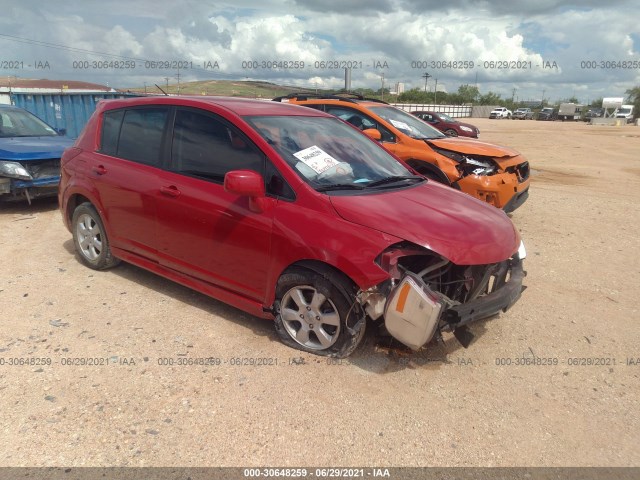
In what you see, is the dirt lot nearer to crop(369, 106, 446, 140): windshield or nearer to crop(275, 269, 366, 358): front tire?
crop(275, 269, 366, 358): front tire

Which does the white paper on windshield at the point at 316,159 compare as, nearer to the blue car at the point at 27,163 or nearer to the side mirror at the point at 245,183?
the side mirror at the point at 245,183

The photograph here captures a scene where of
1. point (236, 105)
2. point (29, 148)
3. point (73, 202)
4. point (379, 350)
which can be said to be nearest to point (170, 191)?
point (236, 105)

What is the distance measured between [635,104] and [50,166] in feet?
268

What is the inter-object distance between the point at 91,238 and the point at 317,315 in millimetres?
2853

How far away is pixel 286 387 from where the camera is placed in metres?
3.09

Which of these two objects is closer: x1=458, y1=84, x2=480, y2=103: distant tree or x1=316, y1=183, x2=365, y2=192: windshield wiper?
x1=316, y1=183, x2=365, y2=192: windshield wiper

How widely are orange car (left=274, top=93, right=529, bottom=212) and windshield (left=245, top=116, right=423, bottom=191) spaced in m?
2.16

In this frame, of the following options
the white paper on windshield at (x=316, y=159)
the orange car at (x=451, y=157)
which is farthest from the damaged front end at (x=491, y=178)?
the white paper on windshield at (x=316, y=159)

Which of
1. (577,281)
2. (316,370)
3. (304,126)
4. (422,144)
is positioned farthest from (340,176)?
(422,144)

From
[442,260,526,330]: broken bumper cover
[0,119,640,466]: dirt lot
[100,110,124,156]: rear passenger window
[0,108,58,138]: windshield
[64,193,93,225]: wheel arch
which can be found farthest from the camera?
[0,108,58,138]: windshield

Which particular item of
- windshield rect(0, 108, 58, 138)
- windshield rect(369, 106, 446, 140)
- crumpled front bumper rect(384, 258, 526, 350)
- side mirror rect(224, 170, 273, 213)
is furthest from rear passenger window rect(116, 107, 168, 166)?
windshield rect(0, 108, 58, 138)

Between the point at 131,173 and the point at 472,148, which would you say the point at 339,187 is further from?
the point at 472,148

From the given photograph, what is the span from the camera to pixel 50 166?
23.6 ft

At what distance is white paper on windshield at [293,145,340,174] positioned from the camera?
353 centimetres
